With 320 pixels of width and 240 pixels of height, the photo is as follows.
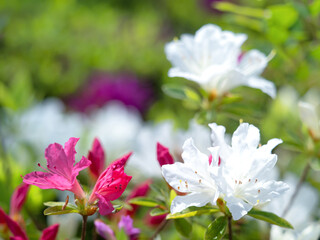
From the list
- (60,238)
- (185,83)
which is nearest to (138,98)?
(185,83)

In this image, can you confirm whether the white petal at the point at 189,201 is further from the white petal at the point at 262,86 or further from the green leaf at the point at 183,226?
the white petal at the point at 262,86

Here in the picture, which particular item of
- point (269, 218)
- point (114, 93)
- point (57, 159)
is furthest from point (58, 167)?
point (114, 93)

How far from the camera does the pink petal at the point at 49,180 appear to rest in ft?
1.58

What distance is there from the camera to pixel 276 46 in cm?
84

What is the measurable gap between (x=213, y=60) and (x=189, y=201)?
0.24 m

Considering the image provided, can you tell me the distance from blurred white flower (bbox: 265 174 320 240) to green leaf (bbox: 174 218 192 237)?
115mm

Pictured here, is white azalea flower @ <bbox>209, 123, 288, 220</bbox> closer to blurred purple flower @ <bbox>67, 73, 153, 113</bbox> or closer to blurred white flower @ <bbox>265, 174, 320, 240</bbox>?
blurred white flower @ <bbox>265, 174, 320, 240</bbox>

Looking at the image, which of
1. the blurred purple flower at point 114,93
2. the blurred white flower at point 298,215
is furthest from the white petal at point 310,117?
the blurred purple flower at point 114,93

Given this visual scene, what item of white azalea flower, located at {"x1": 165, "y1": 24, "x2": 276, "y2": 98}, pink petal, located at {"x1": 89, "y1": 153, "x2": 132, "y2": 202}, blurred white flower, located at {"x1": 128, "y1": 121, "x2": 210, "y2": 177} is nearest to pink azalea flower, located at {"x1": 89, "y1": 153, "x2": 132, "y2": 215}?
pink petal, located at {"x1": 89, "y1": 153, "x2": 132, "y2": 202}

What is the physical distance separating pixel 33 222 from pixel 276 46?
1.70ft

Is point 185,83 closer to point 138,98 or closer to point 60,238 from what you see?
point 138,98

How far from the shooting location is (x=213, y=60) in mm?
667

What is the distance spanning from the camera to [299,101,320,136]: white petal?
654 mm

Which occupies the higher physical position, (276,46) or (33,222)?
(276,46)
